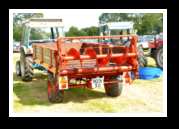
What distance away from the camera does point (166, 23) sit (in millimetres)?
9047

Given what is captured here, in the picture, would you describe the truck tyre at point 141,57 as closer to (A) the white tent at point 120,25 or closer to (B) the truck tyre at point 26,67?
(A) the white tent at point 120,25

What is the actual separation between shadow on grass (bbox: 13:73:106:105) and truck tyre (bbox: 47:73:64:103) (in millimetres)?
155

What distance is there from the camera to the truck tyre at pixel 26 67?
1005cm

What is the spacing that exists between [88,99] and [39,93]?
3.34ft

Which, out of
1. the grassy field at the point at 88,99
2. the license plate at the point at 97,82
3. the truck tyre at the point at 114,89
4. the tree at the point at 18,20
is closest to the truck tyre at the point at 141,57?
the grassy field at the point at 88,99

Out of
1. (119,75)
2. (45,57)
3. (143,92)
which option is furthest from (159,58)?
(45,57)

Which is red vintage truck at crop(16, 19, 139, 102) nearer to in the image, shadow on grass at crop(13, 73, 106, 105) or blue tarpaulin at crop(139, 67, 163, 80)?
shadow on grass at crop(13, 73, 106, 105)

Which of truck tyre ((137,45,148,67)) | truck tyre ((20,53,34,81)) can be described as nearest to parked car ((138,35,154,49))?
truck tyre ((137,45,148,67))

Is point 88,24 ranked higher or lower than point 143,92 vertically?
higher

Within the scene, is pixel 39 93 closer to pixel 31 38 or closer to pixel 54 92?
pixel 54 92

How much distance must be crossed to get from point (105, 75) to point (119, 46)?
24.3 inches

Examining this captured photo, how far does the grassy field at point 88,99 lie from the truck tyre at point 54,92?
0.33 feet

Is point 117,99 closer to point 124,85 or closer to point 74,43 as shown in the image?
point 124,85

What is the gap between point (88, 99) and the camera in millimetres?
9219
